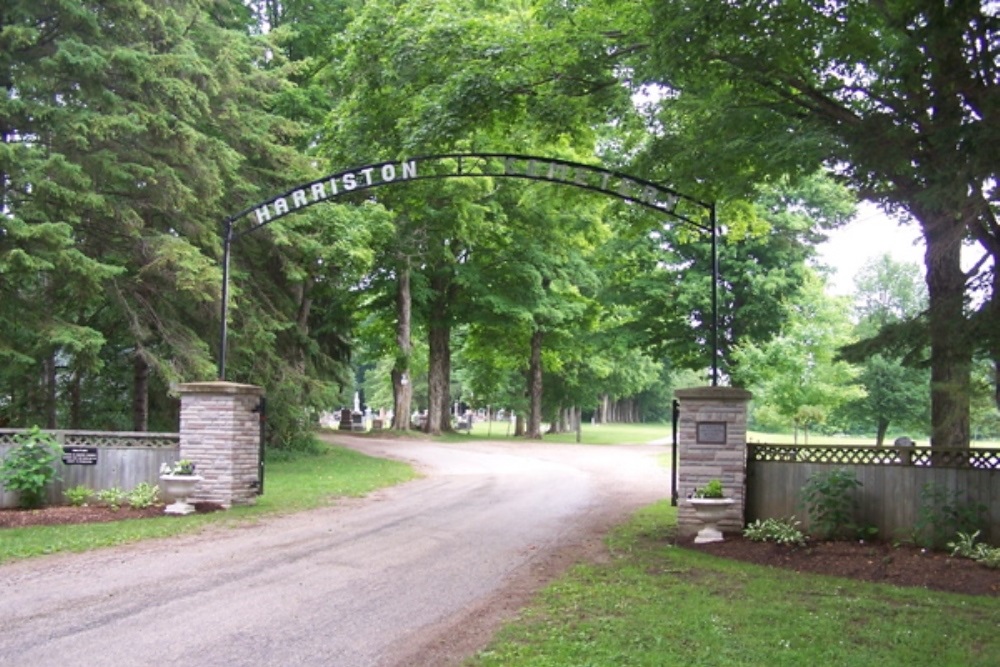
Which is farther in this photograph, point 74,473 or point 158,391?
point 158,391

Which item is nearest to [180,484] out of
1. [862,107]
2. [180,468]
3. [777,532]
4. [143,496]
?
[180,468]

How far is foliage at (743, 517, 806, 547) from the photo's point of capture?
9.65m

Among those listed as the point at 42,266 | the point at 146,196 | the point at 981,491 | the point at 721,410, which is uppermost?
the point at 146,196

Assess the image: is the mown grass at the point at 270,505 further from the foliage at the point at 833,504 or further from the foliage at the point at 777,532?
the foliage at the point at 833,504

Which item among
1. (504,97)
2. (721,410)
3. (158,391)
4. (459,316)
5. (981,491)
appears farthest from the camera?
(459,316)

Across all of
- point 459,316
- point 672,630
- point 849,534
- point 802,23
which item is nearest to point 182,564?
point 672,630

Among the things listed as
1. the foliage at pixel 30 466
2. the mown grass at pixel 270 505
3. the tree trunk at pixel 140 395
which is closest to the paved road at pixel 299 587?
the mown grass at pixel 270 505

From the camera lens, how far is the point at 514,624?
6227 mm

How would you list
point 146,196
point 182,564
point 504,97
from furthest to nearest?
1. point 146,196
2. point 504,97
3. point 182,564

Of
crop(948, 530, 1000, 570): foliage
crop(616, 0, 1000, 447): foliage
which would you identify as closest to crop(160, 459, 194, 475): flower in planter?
crop(616, 0, 1000, 447): foliage

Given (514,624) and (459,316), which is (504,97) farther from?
(459,316)

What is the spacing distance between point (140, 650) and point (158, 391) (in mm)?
15188

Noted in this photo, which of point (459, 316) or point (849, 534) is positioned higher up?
point (459, 316)

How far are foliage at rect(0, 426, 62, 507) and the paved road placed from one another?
3.13 metres
